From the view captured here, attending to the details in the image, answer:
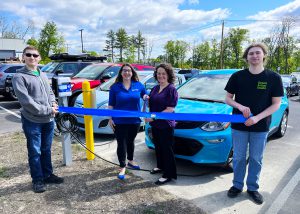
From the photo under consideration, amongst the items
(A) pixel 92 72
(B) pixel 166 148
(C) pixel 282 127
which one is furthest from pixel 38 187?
(A) pixel 92 72

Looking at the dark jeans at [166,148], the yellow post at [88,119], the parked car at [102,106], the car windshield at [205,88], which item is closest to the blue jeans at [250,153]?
the dark jeans at [166,148]

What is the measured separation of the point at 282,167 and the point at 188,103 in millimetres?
1926

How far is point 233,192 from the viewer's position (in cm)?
363

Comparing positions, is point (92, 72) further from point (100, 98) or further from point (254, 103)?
point (254, 103)

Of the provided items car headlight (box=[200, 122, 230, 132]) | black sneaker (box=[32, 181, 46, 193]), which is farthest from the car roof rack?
car headlight (box=[200, 122, 230, 132])

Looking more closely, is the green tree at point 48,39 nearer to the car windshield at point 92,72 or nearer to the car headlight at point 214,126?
the car windshield at point 92,72

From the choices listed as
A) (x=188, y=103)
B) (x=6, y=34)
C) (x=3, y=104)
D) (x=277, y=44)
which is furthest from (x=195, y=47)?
(x=188, y=103)

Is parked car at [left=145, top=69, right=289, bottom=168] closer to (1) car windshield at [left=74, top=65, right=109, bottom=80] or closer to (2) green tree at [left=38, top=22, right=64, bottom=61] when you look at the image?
(1) car windshield at [left=74, top=65, right=109, bottom=80]

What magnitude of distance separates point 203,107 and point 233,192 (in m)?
1.44

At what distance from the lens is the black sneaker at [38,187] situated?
3697mm

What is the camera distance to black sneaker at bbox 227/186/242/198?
3.62 meters

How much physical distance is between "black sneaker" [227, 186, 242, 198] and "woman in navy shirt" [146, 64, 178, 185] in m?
0.81

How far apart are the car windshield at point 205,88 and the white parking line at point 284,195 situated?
1.64 meters

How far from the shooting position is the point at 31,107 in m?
3.33
